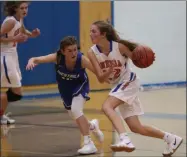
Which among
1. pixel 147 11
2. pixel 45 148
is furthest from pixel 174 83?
pixel 45 148

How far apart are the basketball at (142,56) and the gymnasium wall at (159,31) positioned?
9.09 m

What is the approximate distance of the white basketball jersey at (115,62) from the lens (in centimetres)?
686

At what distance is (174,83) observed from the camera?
17.6 metres

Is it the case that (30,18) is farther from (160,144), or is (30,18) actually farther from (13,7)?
(160,144)

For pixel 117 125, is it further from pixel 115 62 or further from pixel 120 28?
pixel 120 28

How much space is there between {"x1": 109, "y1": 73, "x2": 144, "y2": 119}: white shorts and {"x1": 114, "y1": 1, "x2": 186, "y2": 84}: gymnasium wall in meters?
8.93

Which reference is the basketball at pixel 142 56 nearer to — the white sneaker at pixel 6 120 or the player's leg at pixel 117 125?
the player's leg at pixel 117 125

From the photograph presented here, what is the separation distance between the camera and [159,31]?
1697cm

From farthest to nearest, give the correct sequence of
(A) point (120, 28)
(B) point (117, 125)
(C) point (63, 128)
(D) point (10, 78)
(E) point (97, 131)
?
1. (A) point (120, 28)
2. (D) point (10, 78)
3. (C) point (63, 128)
4. (E) point (97, 131)
5. (B) point (117, 125)

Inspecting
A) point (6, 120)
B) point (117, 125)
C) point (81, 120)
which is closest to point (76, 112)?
point (81, 120)

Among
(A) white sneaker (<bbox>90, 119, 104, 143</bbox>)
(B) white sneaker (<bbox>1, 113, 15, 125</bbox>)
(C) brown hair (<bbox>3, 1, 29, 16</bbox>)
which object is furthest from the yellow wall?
(A) white sneaker (<bbox>90, 119, 104, 143</bbox>)

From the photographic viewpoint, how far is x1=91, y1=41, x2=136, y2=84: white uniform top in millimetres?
6855

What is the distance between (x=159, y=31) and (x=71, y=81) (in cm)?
971

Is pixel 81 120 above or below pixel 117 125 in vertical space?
below
